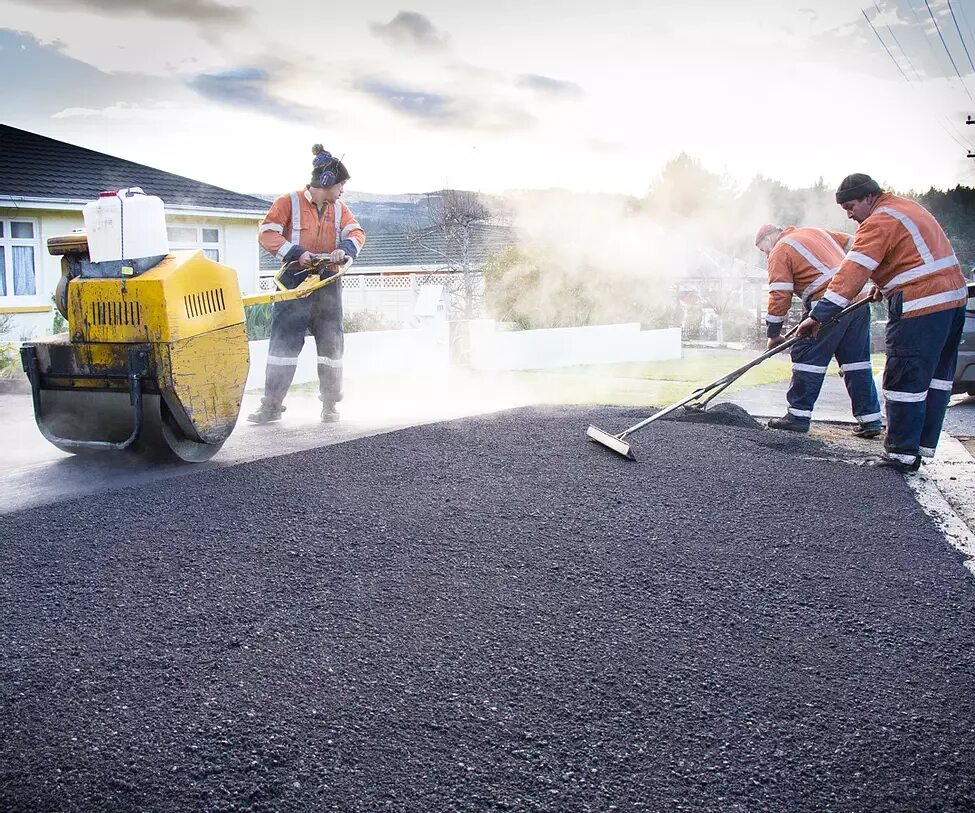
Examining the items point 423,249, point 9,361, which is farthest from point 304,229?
point 423,249

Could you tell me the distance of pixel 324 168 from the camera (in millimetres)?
5629

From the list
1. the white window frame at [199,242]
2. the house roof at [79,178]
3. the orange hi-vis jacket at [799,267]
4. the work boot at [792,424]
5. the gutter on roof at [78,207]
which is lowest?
the work boot at [792,424]

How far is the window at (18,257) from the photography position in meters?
10.9

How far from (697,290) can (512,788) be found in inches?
744

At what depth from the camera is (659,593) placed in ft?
8.87

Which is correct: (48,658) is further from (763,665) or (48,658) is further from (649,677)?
(763,665)

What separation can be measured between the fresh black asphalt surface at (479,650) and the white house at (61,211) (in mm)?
8663

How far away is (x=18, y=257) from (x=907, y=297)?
10800mm

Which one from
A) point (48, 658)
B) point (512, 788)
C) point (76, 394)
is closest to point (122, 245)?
point (76, 394)

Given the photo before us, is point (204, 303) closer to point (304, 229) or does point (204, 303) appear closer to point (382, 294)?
point (304, 229)

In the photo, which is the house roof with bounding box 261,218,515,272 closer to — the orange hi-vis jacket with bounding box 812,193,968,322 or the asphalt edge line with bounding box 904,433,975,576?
the orange hi-vis jacket with bounding box 812,193,968,322

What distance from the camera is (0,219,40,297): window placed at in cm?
1092

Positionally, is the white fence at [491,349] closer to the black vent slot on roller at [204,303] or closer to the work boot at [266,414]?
the work boot at [266,414]

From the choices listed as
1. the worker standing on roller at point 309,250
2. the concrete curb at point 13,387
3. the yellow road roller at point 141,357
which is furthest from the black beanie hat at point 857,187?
the concrete curb at point 13,387
